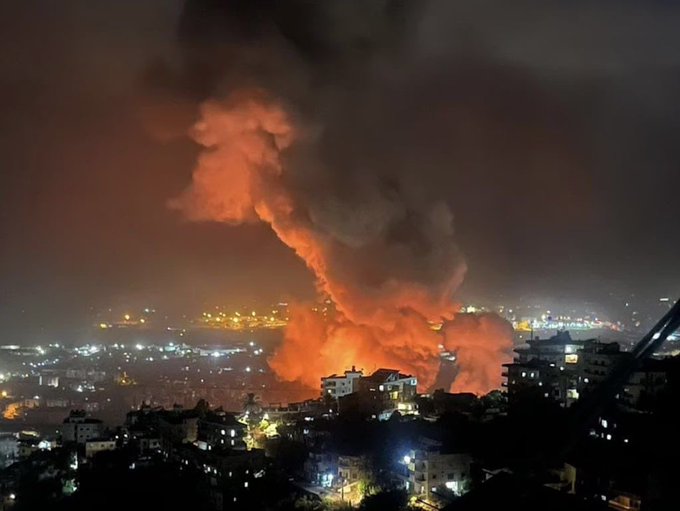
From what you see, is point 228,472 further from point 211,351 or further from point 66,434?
point 211,351

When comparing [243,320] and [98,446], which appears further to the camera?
[243,320]

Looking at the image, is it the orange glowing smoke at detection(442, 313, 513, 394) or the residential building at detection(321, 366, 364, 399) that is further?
the orange glowing smoke at detection(442, 313, 513, 394)

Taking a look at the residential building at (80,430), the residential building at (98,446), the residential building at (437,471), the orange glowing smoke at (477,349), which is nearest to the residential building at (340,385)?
the orange glowing smoke at (477,349)

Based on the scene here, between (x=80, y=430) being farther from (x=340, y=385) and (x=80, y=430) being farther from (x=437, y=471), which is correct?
(x=437, y=471)

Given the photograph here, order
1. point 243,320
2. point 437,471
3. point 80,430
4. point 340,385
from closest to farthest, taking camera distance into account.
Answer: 1. point 437,471
2. point 80,430
3. point 340,385
4. point 243,320

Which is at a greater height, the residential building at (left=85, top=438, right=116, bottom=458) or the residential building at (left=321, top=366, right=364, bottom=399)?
the residential building at (left=321, top=366, right=364, bottom=399)

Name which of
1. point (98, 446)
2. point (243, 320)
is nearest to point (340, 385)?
point (98, 446)

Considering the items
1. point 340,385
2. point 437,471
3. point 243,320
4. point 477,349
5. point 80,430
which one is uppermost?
point 243,320

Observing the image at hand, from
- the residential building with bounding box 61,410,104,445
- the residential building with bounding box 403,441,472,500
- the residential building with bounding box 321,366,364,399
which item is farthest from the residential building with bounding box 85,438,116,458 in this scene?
the residential building with bounding box 403,441,472,500

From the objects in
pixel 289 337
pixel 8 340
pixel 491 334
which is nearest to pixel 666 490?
pixel 491 334

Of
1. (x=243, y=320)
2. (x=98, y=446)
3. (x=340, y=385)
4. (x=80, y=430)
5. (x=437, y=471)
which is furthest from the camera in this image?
(x=243, y=320)

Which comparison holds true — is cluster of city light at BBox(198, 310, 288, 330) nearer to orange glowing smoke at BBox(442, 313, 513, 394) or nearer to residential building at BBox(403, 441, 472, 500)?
orange glowing smoke at BBox(442, 313, 513, 394)

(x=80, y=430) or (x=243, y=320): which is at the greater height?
(x=243, y=320)

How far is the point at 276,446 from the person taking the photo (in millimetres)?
13328
